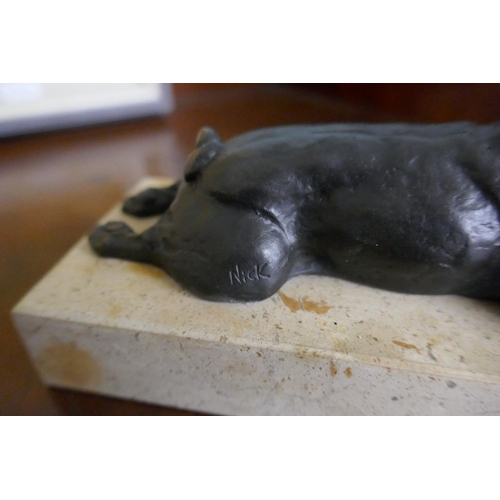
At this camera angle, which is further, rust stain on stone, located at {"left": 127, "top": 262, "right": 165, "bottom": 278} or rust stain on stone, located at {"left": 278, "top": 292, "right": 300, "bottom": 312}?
rust stain on stone, located at {"left": 127, "top": 262, "right": 165, "bottom": 278}

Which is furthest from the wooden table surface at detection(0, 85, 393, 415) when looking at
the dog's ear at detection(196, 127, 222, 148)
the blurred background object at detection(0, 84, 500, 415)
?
the dog's ear at detection(196, 127, 222, 148)

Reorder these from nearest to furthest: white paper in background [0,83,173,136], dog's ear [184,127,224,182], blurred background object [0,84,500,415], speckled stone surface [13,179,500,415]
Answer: speckled stone surface [13,179,500,415] < dog's ear [184,127,224,182] < blurred background object [0,84,500,415] < white paper in background [0,83,173,136]

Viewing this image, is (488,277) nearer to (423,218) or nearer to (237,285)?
(423,218)

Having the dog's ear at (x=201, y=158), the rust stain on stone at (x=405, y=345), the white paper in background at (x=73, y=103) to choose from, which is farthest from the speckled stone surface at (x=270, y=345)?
the white paper in background at (x=73, y=103)
